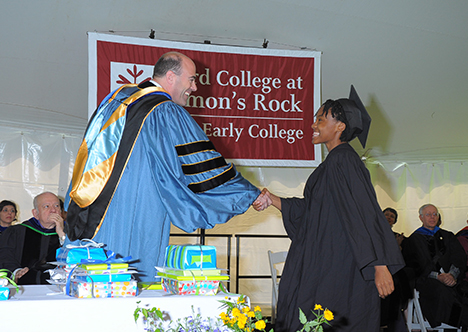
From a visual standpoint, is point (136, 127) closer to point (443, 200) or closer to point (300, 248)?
point (300, 248)

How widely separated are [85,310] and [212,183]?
74 cm

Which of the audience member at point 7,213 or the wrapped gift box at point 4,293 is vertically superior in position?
the audience member at point 7,213

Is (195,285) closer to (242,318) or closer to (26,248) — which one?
(242,318)

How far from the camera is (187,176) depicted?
5.85 ft

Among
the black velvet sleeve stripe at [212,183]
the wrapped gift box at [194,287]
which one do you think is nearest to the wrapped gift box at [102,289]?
the wrapped gift box at [194,287]

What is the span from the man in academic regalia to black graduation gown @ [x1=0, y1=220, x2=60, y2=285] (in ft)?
7.68

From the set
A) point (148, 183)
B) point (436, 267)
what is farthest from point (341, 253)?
point (436, 267)

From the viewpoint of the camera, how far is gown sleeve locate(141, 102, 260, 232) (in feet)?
5.75

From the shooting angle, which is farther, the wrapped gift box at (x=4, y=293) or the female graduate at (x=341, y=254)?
the female graduate at (x=341, y=254)

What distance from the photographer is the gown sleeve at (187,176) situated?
175 cm

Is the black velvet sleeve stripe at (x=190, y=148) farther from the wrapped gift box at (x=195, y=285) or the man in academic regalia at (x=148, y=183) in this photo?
the wrapped gift box at (x=195, y=285)

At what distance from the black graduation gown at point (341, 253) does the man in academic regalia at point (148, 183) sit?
0.49 m

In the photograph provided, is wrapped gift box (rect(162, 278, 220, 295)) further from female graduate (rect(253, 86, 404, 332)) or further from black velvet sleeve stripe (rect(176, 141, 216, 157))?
female graduate (rect(253, 86, 404, 332))

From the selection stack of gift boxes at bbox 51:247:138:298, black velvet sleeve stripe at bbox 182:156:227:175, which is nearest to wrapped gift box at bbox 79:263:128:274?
stack of gift boxes at bbox 51:247:138:298
